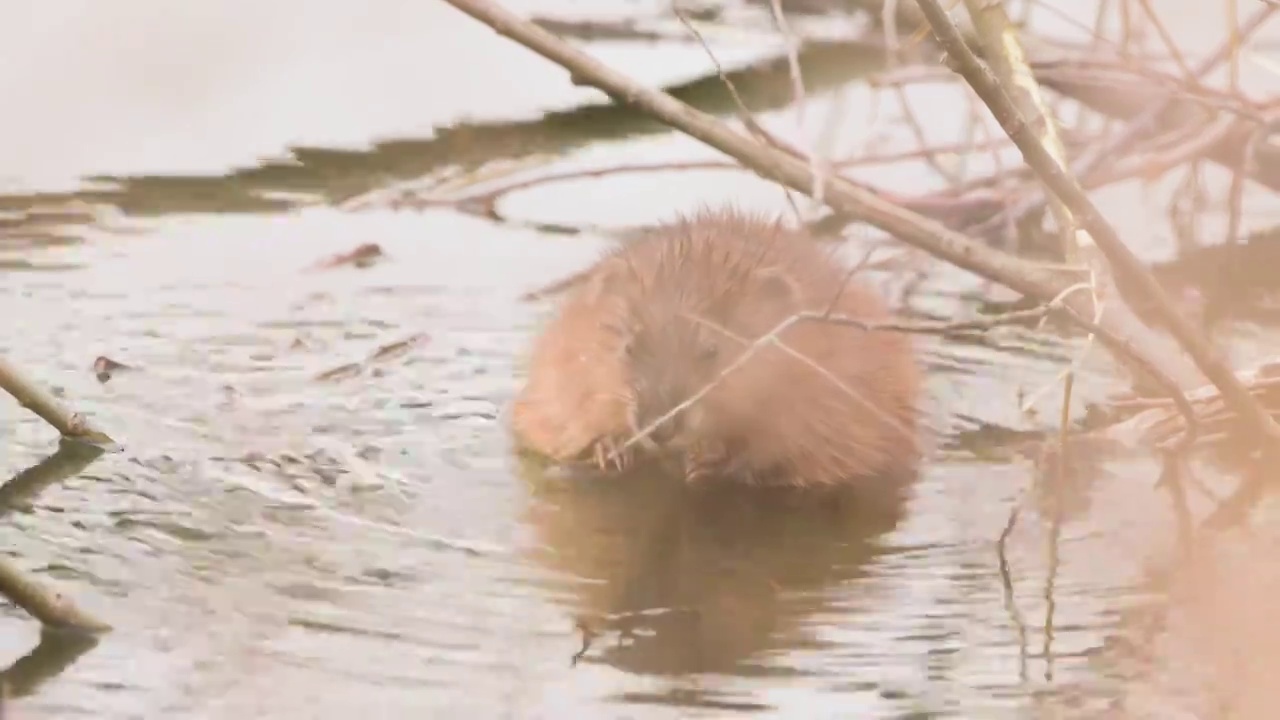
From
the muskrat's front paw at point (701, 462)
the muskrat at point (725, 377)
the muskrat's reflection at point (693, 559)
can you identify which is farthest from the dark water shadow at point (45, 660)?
the muskrat's front paw at point (701, 462)

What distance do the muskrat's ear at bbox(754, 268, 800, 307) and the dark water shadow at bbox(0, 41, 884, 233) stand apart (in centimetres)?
162

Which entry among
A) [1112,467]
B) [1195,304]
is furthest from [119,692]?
[1195,304]

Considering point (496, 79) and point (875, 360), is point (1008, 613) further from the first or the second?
point (496, 79)

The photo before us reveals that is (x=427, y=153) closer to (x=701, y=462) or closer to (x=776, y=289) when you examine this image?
(x=776, y=289)

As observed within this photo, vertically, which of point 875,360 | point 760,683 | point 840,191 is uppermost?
point 840,191

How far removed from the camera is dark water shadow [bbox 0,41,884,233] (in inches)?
190

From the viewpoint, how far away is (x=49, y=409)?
3139 mm

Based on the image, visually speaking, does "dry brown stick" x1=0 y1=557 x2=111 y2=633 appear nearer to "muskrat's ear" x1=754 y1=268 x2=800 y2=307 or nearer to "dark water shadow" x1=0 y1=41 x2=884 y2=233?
"muskrat's ear" x1=754 y1=268 x2=800 y2=307

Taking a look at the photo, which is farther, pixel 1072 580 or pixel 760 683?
pixel 1072 580

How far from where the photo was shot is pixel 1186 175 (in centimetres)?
495

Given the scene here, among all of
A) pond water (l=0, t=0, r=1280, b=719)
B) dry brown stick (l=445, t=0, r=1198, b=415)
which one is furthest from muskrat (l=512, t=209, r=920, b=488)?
dry brown stick (l=445, t=0, r=1198, b=415)

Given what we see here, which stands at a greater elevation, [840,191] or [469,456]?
[840,191]

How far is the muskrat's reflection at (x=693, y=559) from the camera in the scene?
2.51m

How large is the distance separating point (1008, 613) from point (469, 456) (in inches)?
44.0
